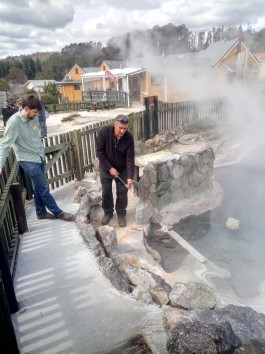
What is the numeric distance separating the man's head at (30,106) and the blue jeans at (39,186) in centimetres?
65

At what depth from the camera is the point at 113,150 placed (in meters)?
4.33

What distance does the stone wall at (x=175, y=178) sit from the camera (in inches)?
221

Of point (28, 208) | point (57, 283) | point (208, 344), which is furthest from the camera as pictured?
point (28, 208)

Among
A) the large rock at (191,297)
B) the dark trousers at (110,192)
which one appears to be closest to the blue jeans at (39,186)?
the dark trousers at (110,192)

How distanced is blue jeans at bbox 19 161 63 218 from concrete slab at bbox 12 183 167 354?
75 cm

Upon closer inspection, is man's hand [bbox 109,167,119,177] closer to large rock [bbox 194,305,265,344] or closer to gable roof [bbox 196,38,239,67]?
large rock [bbox 194,305,265,344]

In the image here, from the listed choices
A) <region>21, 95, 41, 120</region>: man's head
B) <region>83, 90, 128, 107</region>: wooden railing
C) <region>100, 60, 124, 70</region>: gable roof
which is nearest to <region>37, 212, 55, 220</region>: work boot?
<region>21, 95, 41, 120</region>: man's head

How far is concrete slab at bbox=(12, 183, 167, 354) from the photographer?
7.15 feet

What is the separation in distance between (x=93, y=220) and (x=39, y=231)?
145cm

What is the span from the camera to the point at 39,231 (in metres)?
3.78

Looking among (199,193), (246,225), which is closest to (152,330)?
(246,225)

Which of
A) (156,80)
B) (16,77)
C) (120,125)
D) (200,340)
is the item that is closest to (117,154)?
(120,125)

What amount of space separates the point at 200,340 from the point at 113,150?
9.68 feet

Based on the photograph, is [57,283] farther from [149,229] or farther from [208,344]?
[149,229]
